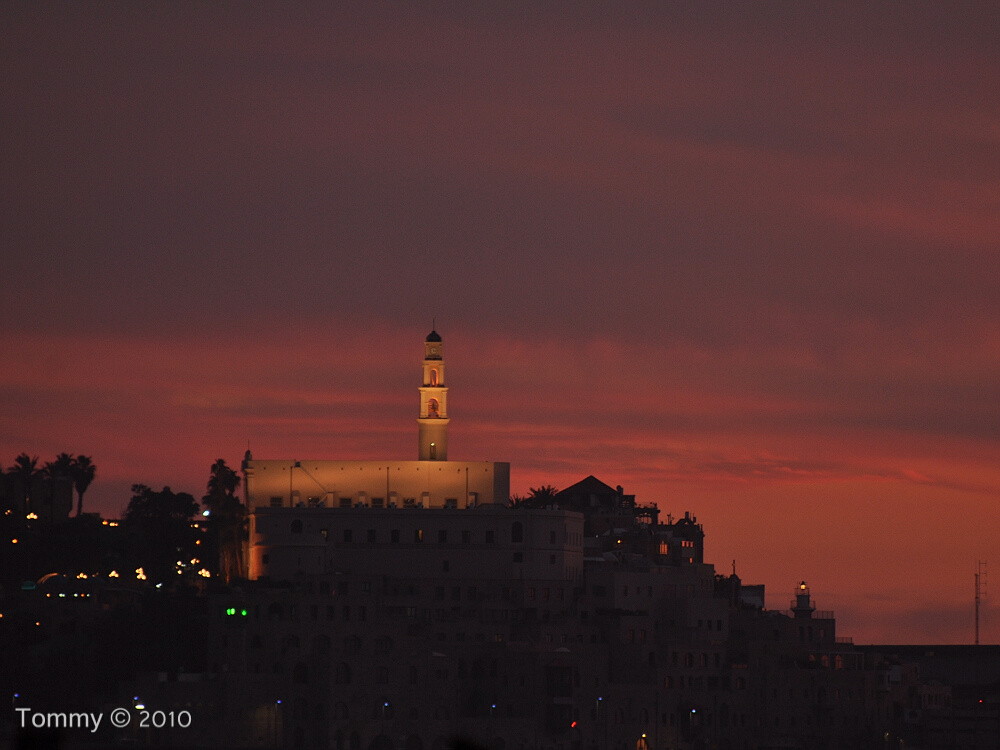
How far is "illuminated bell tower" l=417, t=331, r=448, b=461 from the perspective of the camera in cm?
12506

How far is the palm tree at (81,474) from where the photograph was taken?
145875 mm

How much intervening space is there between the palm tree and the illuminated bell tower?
3165 centimetres

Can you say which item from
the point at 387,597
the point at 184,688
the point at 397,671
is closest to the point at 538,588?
the point at 387,597

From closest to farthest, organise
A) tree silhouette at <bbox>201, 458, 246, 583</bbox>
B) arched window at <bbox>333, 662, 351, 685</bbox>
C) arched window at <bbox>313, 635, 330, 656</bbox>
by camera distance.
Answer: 1. arched window at <bbox>333, 662, 351, 685</bbox>
2. arched window at <bbox>313, 635, 330, 656</bbox>
3. tree silhouette at <bbox>201, 458, 246, 583</bbox>

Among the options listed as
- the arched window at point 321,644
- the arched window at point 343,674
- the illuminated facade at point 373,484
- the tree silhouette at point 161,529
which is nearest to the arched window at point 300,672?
the arched window at point 321,644

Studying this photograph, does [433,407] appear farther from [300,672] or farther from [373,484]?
[300,672]

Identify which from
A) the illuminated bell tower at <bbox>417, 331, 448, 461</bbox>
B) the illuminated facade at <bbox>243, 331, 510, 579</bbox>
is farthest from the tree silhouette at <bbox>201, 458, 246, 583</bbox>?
the illuminated bell tower at <bbox>417, 331, 448, 461</bbox>

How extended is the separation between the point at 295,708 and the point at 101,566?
106ft

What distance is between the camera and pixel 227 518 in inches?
4729

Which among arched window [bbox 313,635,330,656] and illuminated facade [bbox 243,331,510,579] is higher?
illuminated facade [bbox 243,331,510,579]

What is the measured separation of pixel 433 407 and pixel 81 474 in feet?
110

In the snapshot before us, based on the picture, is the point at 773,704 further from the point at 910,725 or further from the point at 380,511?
the point at 380,511

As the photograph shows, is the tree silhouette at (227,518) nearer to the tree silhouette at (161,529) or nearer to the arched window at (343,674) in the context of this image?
the tree silhouette at (161,529)

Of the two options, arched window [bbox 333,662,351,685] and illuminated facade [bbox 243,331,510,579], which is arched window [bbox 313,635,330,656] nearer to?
arched window [bbox 333,662,351,685]
